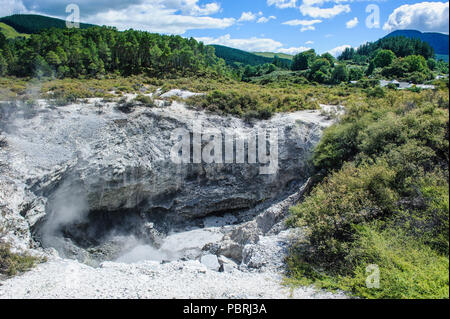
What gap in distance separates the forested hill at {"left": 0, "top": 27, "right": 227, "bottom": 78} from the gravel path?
2616cm

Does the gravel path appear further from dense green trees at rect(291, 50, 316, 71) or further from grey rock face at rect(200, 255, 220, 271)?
dense green trees at rect(291, 50, 316, 71)

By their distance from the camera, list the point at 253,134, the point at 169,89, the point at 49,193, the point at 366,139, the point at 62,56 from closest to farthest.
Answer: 1. the point at 366,139
2. the point at 49,193
3. the point at 253,134
4. the point at 169,89
5. the point at 62,56

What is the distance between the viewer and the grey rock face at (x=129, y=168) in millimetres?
15570

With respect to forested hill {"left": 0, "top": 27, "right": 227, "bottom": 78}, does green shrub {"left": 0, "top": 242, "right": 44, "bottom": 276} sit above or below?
below

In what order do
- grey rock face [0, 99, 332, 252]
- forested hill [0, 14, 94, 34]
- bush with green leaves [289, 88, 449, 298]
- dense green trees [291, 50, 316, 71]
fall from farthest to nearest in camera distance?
dense green trees [291, 50, 316, 71] < forested hill [0, 14, 94, 34] < grey rock face [0, 99, 332, 252] < bush with green leaves [289, 88, 449, 298]

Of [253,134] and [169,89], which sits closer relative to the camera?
[253,134]

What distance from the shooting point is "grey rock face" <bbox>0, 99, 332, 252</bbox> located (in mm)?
15570

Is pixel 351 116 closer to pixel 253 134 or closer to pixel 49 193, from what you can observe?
pixel 253 134

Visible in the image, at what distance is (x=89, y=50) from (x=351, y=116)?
3244cm

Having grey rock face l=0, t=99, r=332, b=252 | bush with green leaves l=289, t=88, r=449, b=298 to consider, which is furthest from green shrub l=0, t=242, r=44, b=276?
bush with green leaves l=289, t=88, r=449, b=298

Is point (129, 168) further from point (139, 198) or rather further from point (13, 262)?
point (13, 262)

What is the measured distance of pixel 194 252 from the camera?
17422mm
